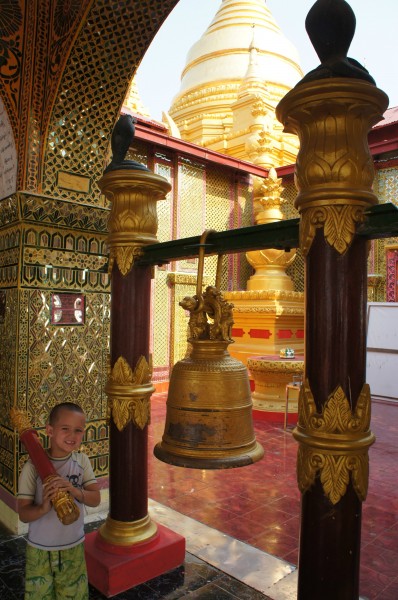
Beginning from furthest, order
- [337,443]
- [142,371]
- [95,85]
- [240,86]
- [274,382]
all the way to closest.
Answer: [240,86]
[274,382]
[95,85]
[142,371]
[337,443]

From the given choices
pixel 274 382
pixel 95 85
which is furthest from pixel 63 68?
pixel 274 382

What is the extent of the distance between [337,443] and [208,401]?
51cm

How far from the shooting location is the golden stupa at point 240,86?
39.7ft

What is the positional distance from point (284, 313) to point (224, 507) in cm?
575

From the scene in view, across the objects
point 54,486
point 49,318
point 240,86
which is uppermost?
point 240,86

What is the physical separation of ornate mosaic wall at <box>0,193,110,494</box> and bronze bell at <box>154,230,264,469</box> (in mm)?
2072

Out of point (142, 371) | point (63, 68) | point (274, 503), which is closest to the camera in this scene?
point (142, 371)

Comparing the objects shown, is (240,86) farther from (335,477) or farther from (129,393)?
(335,477)

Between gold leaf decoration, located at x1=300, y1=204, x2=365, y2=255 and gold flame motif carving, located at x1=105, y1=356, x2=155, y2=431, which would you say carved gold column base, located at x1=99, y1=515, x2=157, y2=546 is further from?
gold leaf decoration, located at x1=300, y1=204, x2=365, y2=255

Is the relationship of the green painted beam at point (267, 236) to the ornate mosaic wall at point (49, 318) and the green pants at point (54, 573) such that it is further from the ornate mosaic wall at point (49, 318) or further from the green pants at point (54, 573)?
the ornate mosaic wall at point (49, 318)

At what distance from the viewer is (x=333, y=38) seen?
150 centimetres

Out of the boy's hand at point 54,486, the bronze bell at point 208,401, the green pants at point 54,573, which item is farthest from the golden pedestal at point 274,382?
the boy's hand at point 54,486

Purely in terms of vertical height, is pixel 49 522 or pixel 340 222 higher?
pixel 340 222

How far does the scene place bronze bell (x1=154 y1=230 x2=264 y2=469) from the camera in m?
1.79
